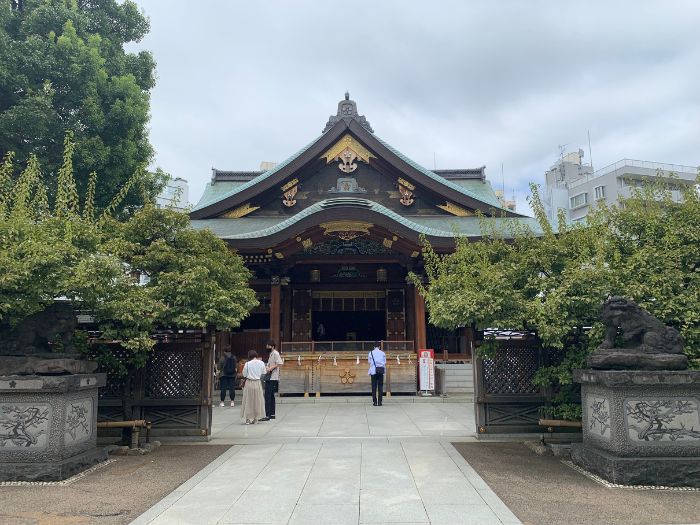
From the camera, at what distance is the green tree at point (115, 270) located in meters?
6.25

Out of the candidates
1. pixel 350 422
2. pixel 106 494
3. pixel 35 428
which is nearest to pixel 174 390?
pixel 35 428

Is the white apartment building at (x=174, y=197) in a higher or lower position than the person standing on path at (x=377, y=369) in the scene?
higher

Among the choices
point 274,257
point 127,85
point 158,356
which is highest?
point 127,85

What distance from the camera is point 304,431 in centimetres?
937

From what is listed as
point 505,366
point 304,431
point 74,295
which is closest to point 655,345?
point 505,366

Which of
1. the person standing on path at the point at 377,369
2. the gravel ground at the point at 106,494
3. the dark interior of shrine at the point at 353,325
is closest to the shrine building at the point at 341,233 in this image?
the dark interior of shrine at the point at 353,325

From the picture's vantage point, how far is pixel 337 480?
586cm

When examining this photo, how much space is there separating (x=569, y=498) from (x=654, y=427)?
5.03ft

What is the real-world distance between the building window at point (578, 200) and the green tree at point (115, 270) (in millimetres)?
43099

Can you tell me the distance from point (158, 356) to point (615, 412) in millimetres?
7175

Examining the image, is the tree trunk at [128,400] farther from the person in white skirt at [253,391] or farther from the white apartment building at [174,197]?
the white apartment building at [174,197]

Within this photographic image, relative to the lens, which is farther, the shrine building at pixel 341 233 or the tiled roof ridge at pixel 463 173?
the tiled roof ridge at pixel 463 173

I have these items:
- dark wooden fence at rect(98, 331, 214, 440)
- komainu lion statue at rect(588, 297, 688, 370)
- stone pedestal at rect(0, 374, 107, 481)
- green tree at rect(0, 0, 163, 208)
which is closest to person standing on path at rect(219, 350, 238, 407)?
dark wooden fence at rect(98, 331, 214, 440)

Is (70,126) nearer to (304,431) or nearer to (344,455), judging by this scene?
(304,431)
